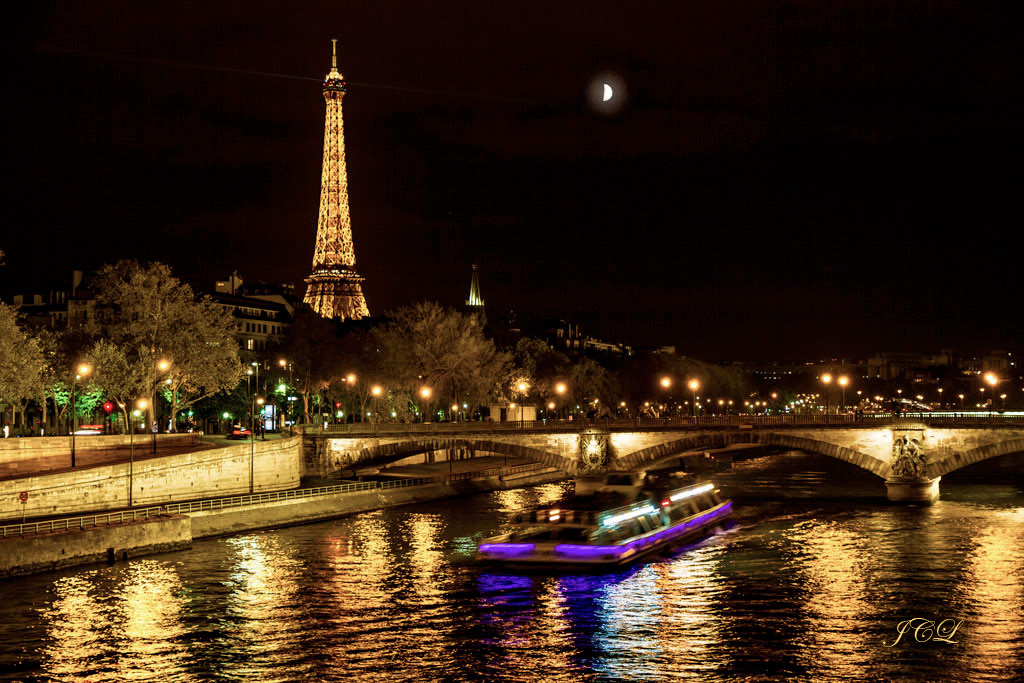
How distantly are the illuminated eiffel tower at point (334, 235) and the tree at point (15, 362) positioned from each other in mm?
85259

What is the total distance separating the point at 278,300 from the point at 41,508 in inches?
4624

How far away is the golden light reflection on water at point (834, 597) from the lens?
32.9 metres

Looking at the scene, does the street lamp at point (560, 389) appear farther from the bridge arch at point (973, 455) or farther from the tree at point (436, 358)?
the bridge arch at point (973, 455)

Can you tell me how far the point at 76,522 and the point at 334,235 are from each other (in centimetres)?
11331

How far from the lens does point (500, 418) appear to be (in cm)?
10781

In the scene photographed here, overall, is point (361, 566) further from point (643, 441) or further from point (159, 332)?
point (159, 332)

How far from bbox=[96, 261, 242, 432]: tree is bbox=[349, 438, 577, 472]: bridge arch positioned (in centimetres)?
1195

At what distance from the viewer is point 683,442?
7888 centimetres

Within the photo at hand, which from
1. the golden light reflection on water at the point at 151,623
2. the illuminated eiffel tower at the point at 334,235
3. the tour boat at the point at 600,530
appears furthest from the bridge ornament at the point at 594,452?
the illuminated eiffel tower at the point at 334,235

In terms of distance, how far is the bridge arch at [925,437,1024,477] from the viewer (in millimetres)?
70031

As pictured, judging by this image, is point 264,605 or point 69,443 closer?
point 264,605

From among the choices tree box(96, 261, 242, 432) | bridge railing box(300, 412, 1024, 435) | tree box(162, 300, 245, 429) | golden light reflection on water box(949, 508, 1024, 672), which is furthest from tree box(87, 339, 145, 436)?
golden light reflection on water box(949, 508, 1024, 672)

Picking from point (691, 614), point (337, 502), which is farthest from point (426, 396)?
point (691, 614)

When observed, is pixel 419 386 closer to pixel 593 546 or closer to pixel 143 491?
pixel 143 491
